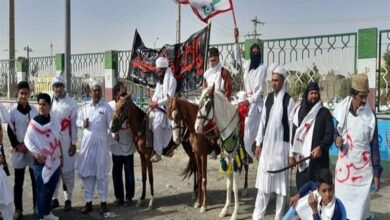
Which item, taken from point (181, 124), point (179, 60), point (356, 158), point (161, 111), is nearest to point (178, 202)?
point (161, 111)

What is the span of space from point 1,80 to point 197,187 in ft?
46.4

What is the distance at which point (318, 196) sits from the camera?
409 centimetres

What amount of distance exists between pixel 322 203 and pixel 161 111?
3.57 m

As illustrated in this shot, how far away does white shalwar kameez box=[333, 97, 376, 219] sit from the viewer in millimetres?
4672

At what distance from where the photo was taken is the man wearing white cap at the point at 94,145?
640 centimetres

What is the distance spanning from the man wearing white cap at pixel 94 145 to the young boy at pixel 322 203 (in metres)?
3.17

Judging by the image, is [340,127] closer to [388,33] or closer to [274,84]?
[274,84]

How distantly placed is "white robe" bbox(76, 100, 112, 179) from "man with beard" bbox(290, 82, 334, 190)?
2773 mm

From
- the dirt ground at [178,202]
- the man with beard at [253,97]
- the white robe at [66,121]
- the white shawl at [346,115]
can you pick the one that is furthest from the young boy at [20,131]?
the white shawl at [346,115]

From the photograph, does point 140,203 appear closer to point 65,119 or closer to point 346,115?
point 65,119

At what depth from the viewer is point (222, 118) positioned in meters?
6.21

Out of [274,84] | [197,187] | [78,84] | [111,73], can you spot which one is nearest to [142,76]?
[111,73]

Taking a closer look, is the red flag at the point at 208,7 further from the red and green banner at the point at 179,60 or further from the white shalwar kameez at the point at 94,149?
the white shalwar kameez at the point at 94,149

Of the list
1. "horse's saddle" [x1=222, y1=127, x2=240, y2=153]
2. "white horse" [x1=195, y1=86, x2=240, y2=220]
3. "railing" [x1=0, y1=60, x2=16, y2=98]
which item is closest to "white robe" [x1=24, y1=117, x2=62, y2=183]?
"white horse" [x1=195, y1=86, x2=240, y2=220]
